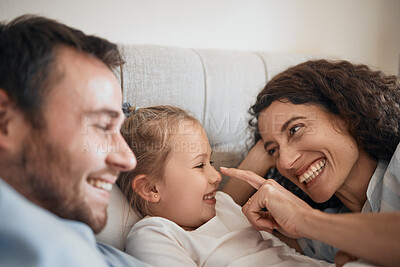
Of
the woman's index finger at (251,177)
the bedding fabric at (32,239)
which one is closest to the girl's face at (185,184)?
the woman's index finger at (251,177)

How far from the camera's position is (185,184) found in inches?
54.7

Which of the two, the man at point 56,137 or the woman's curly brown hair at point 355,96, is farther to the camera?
the woman's curly brown hair at point 355,96

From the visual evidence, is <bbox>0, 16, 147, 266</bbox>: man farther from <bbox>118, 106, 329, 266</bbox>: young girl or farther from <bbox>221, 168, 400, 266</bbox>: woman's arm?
<bbox>221, 168, 400, 266</bbox>: woman's arm

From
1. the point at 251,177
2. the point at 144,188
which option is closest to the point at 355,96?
the point at 251,177

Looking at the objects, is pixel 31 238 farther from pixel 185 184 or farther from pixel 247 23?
pixel 247 23

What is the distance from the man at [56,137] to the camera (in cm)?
73

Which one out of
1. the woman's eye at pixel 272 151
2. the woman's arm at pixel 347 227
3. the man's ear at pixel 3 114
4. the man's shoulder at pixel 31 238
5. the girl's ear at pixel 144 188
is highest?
the man's ear at pixel 3 114

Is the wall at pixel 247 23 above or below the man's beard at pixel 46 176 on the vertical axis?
above

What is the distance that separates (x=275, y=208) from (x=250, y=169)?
56cm

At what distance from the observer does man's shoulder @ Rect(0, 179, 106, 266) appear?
0.66m

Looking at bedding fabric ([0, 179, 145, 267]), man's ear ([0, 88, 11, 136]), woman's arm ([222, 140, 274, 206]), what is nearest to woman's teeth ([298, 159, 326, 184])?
woman's arm ([222, 140, 274, 206])

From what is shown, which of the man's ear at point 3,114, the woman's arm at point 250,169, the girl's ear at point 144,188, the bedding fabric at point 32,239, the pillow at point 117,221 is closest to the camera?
the bedding fabric at point 32,239

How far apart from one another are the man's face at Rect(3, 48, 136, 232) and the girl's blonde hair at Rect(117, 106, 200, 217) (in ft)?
1.34

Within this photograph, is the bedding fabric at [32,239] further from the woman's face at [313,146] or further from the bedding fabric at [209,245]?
the woman's face at [313,146]
